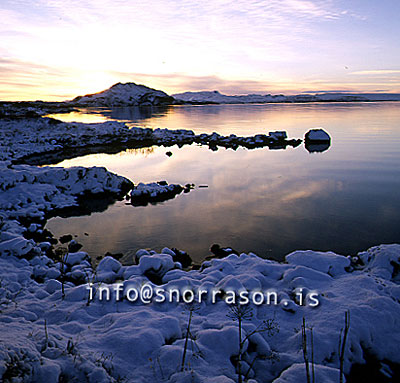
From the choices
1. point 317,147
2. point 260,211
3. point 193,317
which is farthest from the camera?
point 317,147

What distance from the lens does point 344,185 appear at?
1969 centimetres

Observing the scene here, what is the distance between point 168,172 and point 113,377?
2020cm

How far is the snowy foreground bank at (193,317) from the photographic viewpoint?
4707 mm

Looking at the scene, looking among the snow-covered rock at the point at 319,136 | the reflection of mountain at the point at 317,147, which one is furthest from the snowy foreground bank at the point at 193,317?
the snow-covered rock at the point at 319,136

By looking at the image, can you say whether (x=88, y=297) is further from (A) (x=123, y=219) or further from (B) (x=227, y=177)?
(B) (x=227, y=177)

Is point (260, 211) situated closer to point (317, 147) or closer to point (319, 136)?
point (317, 147)

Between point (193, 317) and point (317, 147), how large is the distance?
1292 inches

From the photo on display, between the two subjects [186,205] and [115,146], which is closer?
[186,205]

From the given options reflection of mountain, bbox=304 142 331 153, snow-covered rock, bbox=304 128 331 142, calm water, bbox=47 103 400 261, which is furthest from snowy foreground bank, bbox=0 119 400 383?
snow-covered rock, bbox=304 128 331 142

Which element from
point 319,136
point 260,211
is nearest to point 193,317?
point 260,211

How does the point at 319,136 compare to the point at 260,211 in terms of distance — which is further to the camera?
the point at 319,136

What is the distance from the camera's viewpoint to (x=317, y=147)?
34.8 m

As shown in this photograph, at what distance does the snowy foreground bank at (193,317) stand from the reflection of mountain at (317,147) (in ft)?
85.2

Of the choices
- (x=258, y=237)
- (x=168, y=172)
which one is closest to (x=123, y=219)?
(x=258, y=237)
